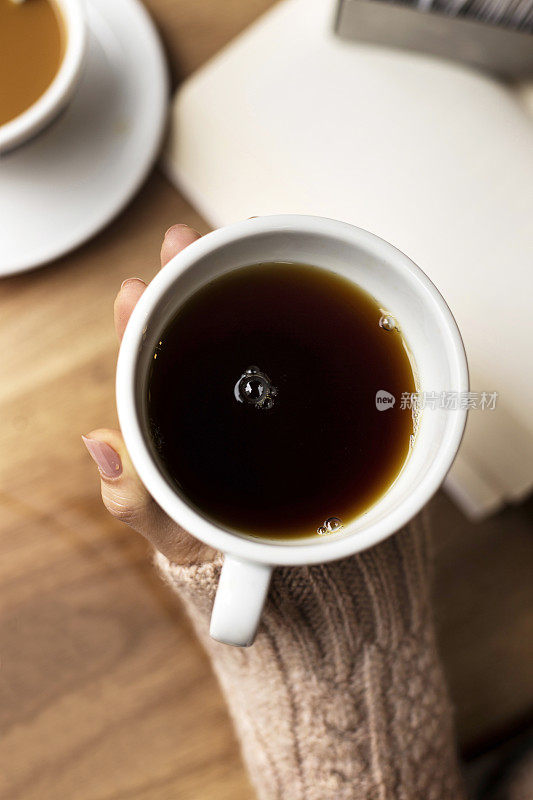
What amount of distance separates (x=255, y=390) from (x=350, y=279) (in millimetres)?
107

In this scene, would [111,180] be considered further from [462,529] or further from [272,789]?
[272,789]

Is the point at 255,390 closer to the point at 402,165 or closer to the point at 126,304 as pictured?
the point at 126,304

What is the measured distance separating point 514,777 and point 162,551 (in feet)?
1.41

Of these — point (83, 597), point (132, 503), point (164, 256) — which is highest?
point (164, 256)

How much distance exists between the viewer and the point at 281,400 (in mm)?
510

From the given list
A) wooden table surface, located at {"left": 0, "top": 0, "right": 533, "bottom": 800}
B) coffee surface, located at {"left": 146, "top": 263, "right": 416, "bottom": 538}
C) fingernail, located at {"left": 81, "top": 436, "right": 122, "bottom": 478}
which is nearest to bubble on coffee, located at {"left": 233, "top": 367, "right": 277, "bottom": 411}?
coffee surface, located at {"left": 146, "top": 263, "right": 416, "bottom": 538}

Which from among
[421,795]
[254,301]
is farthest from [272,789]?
[254,301]

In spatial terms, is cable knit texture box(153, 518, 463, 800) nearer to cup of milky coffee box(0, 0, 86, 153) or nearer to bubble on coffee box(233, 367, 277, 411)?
bubble on coffee box(233, 367, 277, 411)

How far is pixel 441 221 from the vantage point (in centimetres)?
63

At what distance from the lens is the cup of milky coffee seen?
0.56 m

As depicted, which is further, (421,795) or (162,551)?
(421,795)

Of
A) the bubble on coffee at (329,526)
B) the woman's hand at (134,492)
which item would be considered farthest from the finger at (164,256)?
the bubble on coffee at (329,526)

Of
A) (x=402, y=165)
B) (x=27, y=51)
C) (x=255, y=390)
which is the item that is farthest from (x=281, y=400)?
(x=27, y=51)

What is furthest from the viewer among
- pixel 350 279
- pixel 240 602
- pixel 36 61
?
pixel 36 61
